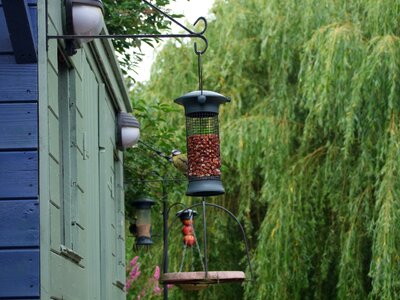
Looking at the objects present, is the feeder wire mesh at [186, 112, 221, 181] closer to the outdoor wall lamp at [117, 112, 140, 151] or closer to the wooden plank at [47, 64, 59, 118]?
the outdoor wall lamp at [117, 112, 140, 151]

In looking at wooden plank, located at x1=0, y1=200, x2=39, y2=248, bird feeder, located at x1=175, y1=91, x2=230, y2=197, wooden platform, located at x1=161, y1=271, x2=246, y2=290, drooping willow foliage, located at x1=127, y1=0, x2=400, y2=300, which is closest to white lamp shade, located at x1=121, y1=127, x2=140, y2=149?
bird feeder, located at x1=175, y1=91, x2=230, y2=197

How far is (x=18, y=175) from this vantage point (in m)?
4.75

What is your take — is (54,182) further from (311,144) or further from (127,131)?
(311,144)

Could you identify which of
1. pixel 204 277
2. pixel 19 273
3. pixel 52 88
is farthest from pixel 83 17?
pixel 204 277

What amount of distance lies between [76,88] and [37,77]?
1.24 metres

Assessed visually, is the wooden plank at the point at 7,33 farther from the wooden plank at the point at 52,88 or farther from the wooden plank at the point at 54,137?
the wooden plank at the point at 54,137

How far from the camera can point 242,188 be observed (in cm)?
1456

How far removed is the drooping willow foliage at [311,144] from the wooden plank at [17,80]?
7.49 meters

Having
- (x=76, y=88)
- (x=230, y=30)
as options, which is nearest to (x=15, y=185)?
Result: (x=76, y=88)

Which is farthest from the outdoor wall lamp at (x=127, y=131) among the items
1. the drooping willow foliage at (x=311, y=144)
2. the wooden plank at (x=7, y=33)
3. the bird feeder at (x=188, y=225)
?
the wooden plank at (x=7, y=33)

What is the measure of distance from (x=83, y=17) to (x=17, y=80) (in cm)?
82

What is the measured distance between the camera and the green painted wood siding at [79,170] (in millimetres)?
5008

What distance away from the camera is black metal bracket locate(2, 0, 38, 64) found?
459 cm

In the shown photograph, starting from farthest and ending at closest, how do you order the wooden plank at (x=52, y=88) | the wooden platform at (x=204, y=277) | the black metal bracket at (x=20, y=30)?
the wooden platform at (x=204, y=277), the wooden plank at (x=52, y=88), the black metal bracket at (x=20, y=30)
